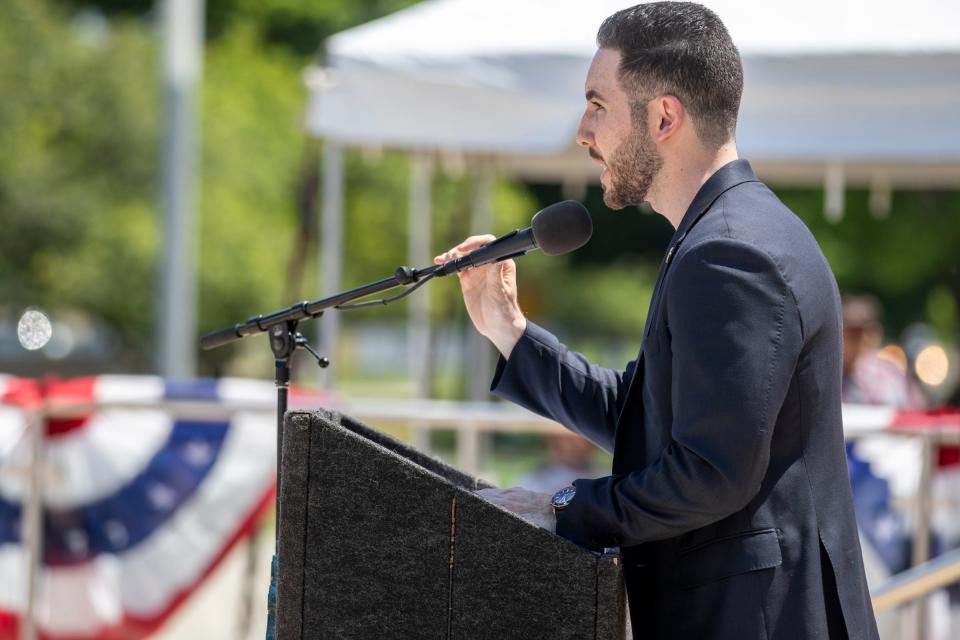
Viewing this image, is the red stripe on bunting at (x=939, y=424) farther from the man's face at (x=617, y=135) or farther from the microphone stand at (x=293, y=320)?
the man's face at (x=617, y=135)

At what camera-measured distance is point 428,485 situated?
2.05m

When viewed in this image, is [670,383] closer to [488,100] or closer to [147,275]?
[488,100]

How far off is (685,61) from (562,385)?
0.75 m

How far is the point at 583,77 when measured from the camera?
609cm

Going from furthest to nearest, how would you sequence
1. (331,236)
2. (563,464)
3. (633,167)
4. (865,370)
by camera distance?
(865,370) → (331,236) → (563,464) → (633,167)

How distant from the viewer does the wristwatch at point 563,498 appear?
2.16 meters

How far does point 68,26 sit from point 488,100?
2128cm

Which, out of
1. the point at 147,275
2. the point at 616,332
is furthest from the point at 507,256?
the point at 616,332

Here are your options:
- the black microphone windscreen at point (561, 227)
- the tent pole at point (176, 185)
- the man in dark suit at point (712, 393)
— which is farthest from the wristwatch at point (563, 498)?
the tent pole at point (176, 185)

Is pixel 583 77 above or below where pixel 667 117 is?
above

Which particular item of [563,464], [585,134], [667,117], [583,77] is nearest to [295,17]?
[563,464]

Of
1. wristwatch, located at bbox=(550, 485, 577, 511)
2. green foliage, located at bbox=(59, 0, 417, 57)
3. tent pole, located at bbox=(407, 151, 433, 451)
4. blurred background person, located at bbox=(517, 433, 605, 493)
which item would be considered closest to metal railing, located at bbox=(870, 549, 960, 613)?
wristwatch, located at bbox=(550, 485, 577, 511)

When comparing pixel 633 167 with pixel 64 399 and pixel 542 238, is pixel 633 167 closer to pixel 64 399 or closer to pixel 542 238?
pixel 542 238

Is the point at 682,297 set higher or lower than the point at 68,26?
lower
